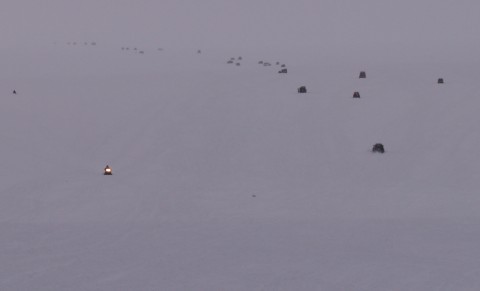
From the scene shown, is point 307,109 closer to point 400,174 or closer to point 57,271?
point 400,174

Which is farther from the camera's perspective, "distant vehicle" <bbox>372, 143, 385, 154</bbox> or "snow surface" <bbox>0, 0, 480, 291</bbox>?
"distant vehicle" <bbox>372, 143, 385, 154</bbox>

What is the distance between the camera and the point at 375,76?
2405 centimetres

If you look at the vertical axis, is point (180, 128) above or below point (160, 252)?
above

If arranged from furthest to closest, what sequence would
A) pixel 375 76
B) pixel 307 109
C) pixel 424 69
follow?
pixel 424 69 < pixel 375 76 < pixel 307 109

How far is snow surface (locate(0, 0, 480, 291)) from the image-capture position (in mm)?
7051

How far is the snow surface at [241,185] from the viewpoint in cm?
705

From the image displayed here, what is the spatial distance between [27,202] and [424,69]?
817 inches

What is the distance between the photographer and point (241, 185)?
36.9 feet

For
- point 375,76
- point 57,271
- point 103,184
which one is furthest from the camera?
point 375,76

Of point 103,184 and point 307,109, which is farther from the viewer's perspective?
point 307,109

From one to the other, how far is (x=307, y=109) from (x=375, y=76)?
294 inches

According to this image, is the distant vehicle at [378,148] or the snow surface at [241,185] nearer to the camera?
the snow surface at [241,185]

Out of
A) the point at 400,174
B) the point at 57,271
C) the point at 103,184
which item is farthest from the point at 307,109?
the point at 57,271

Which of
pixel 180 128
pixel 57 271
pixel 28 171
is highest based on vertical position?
pixel 180 128
